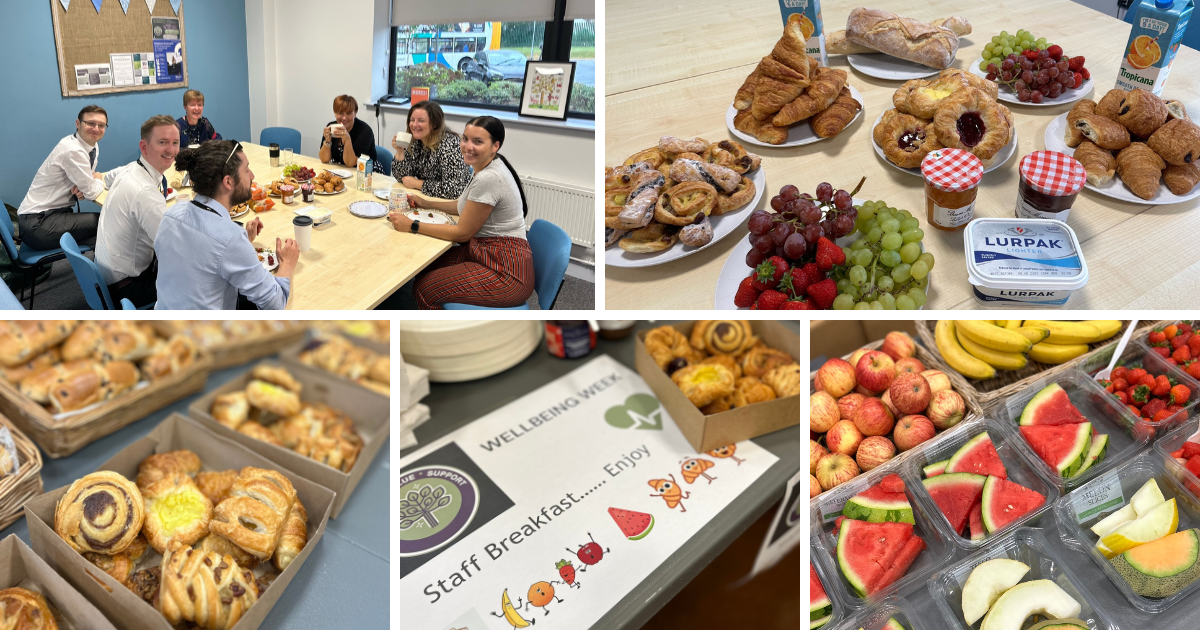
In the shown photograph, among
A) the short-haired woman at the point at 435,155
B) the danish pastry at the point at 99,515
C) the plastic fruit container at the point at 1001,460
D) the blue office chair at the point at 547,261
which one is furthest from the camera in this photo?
the short-haired woman at the point at 435,155

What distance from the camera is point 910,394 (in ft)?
4.52

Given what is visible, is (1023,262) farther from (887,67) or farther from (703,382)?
(887,67)

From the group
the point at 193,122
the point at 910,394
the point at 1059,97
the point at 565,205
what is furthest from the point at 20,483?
the point at 565,205

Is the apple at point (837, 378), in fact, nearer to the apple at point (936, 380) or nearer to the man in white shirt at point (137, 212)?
the apple at point (936, 380)

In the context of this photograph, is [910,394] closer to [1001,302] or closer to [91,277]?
[1001,302]

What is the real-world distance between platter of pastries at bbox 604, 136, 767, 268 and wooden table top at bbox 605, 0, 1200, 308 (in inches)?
1.6

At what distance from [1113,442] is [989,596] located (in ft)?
1.81

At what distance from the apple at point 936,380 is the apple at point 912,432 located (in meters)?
0.10

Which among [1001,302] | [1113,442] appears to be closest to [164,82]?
[1001,302]

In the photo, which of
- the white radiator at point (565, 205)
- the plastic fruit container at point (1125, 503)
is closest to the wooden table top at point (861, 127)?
the plastic fruit container at point (1125, 503)

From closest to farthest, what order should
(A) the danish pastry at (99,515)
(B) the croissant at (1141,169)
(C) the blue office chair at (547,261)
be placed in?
(A) the danish pastry at (99,515) → (B) the croissant at (1141,169) → (C) the blue office chair at (547,261)

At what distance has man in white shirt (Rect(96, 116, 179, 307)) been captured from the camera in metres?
1.86

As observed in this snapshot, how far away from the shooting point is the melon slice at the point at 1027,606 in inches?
42.4

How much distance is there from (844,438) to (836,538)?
0.75ft
